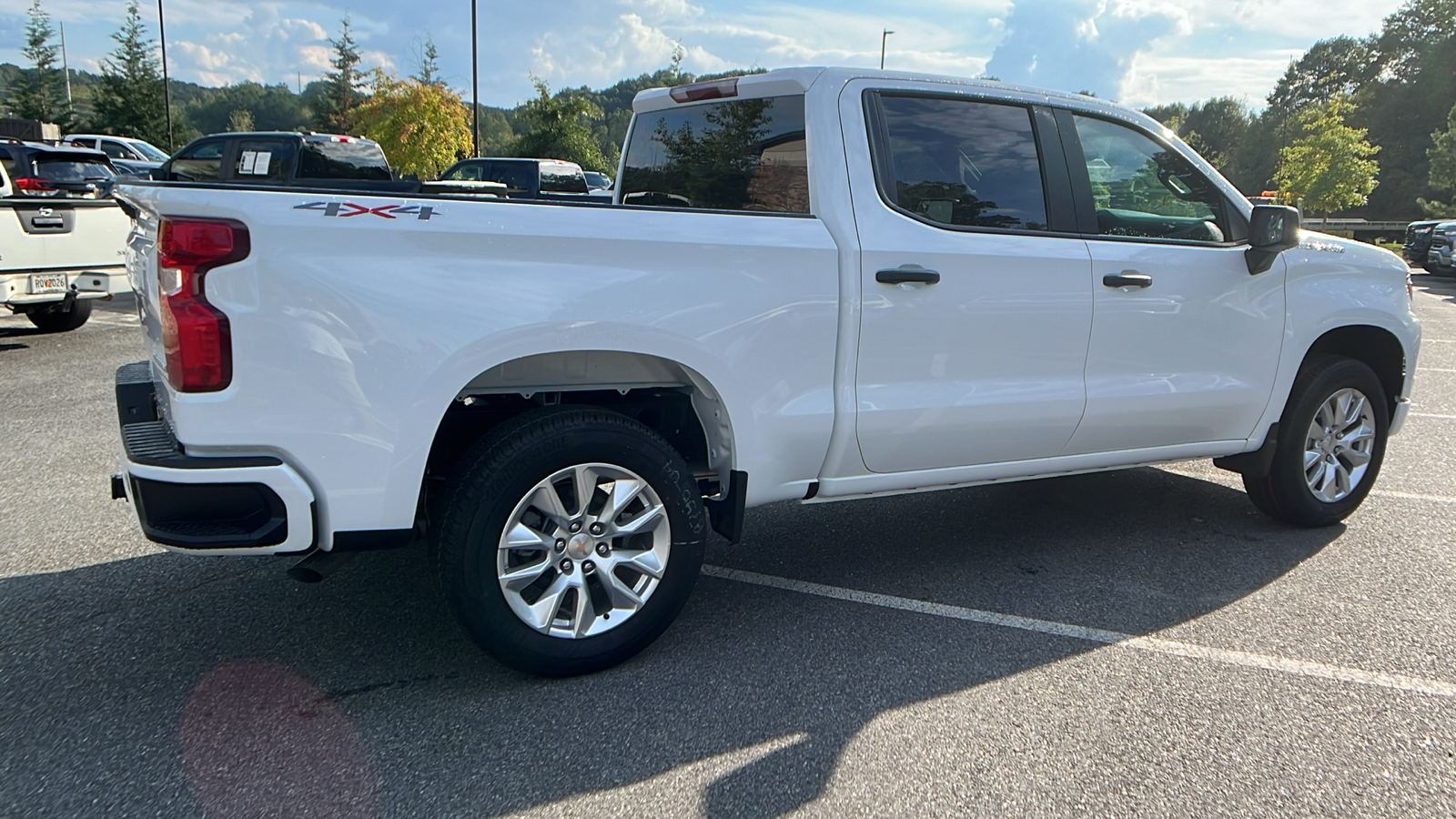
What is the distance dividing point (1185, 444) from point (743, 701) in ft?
8.23

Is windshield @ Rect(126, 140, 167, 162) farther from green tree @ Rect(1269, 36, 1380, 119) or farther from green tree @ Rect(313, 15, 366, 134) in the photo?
green tree @ Rect(1269, 36, 1380, 119)

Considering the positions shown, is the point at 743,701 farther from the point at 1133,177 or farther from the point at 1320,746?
the point at 1133,177

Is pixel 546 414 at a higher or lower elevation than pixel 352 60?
lower

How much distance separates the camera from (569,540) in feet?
10.6

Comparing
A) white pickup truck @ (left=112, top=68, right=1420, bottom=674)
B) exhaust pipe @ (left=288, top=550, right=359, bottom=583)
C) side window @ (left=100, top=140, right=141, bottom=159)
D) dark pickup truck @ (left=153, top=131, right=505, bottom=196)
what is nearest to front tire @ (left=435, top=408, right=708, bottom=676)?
white pickup truck @ (left=112, top=68, right=1420, bottom=674)

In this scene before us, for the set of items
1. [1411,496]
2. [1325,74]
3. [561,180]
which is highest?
[1325,74]

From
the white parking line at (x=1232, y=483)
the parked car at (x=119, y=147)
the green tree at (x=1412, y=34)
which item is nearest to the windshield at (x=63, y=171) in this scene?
the white parking line at (x=1232, y=483)

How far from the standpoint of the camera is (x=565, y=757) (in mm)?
2881

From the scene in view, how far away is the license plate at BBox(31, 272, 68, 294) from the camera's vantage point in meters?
9.19

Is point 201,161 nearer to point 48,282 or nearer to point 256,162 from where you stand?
point 256,162

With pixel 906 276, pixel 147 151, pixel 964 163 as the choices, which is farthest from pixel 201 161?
pixel 147 151

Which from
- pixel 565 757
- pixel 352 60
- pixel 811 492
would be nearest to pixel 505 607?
pixel 565 757

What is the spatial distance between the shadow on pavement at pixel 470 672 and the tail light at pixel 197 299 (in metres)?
1.03

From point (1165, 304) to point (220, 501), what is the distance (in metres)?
3.56
